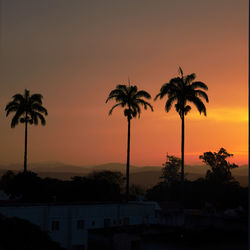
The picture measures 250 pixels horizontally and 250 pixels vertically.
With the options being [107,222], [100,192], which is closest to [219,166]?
[100,192]

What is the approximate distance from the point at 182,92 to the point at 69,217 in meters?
23.1

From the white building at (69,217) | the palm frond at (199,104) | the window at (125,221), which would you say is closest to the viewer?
the white building at (69,217)

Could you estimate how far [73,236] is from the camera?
45.6m

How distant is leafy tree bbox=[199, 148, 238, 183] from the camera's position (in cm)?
11906

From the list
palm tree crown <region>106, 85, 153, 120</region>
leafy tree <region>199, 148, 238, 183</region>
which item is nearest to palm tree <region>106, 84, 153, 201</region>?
palm tree crown <region>106, 85, 153, 120</region>

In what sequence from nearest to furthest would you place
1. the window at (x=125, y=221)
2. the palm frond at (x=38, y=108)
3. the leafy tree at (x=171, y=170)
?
the window at (x=125, y=221) → the palm frond at (x=38, y=108) → the leafy tree at (x=171, y=170)

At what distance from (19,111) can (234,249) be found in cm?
3964

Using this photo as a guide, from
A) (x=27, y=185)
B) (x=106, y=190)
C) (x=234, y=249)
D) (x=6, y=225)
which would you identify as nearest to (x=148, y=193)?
(x=106, y=190)

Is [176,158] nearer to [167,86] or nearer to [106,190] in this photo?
[106,190]

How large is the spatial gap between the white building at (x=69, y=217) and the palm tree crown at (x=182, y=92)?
15.6 meters

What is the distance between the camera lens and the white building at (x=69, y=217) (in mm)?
43344

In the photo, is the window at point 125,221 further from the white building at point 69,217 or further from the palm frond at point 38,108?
the palm frond at point 38,108

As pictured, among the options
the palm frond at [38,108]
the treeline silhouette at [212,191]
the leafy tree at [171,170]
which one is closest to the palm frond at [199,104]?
the treeline silhouette at [212,191]

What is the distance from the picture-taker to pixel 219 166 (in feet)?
399
